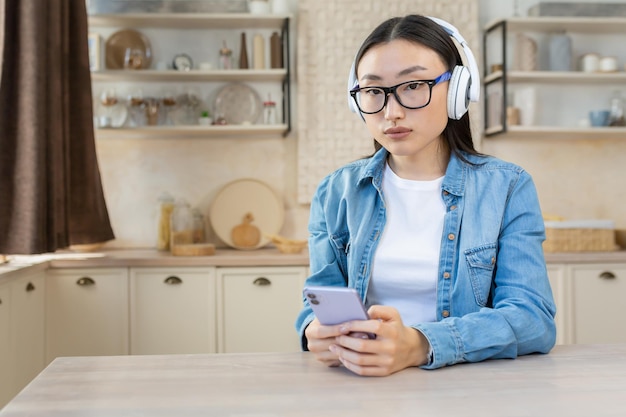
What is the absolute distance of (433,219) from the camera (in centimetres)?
160

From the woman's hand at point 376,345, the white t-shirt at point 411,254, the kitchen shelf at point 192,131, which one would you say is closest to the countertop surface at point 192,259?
the kitchen shelf at point 192,131

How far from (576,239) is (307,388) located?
2718mm

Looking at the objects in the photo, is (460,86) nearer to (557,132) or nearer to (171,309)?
(171,309)

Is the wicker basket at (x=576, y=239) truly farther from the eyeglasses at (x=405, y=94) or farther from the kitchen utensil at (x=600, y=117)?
the eyeglasses at (x=405, y=94)

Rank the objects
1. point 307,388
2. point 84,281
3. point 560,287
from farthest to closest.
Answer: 1. point 560,287
2. point 84,281
3. point 307,388

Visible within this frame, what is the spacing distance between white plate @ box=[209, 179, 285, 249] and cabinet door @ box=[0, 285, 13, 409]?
133 centimetres

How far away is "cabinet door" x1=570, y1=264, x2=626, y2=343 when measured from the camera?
3.43 meters

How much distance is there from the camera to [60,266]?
10.8 feet

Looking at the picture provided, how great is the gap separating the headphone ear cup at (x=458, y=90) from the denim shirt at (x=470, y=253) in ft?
0.48

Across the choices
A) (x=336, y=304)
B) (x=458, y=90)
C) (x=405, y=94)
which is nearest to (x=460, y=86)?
(x=458, y=90)

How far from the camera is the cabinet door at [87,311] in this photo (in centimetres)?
330

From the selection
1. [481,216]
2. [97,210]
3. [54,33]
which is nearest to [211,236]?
[97,210]

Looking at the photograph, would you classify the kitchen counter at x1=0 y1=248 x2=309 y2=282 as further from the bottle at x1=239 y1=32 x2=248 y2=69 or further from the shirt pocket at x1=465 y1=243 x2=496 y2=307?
the shirt pocket at x1=465 y1=243 x2=496 y2=307

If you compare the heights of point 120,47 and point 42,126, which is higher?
Answer: point 120,47
